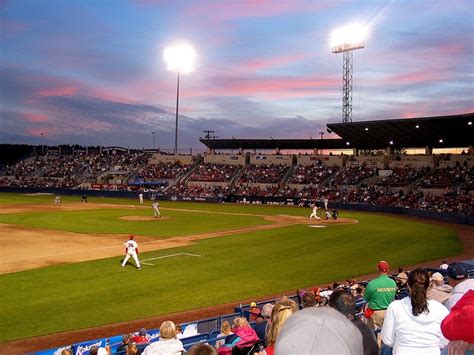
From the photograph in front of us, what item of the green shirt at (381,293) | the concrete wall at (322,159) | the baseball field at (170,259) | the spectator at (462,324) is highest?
the concrete wall at (322,159)

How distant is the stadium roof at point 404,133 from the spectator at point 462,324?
50.4 m

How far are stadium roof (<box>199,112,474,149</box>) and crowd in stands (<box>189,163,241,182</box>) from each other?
1151cm

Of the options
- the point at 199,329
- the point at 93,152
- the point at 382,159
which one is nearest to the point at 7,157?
the point at 93,152

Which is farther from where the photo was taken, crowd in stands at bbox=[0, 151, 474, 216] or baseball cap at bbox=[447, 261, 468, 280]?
crowd in stands at bbox=[0, 151, 474, 216]

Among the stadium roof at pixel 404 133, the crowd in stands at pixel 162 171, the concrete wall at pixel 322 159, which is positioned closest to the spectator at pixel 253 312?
the stadium roof at pixel 404 133

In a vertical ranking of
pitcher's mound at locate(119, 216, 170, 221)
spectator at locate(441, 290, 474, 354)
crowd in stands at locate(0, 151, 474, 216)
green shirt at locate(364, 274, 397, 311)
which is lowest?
pitcher's mound at locate(119, 216, 170, 221)

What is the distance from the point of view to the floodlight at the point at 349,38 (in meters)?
62.2

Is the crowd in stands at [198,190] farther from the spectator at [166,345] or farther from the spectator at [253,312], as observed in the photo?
the spectator at [166,345]

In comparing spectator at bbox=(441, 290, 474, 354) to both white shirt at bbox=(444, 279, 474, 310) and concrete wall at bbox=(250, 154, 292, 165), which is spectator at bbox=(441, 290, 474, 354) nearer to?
white shirt at bbox=(444, 279, 474, 310)

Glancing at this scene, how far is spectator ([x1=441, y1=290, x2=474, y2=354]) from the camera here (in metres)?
3.04

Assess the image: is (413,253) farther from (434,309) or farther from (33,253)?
(434,309)

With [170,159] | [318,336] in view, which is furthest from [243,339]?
[170,159]

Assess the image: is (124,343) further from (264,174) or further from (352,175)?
(264,174)

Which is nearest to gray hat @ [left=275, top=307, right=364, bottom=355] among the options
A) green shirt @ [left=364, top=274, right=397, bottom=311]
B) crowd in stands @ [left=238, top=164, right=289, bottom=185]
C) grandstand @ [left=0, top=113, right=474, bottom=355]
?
green shirt @ [left=364, top=274, right=397, bottom=311]
